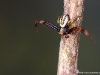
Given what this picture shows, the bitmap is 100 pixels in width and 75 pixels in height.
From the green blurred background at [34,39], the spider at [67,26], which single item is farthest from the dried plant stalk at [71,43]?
the green blurred background at [34,39]

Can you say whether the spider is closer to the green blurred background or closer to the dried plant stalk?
the dried plant stalk

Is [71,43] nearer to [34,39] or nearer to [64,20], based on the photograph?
[64,20]

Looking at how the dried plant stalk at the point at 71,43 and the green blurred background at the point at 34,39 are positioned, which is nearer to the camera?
the dried plant stalk at the point at 71,43

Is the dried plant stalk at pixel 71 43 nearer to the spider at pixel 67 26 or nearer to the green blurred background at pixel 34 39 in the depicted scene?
the spider at pixel 67 26

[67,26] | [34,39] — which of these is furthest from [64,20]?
[34,39]

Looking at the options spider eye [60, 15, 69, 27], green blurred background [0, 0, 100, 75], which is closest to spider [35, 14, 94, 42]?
spider eye [60, 15, 69, 27]

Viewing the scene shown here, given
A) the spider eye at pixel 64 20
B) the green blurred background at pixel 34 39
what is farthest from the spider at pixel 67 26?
the green blurred background at pixel 34 39

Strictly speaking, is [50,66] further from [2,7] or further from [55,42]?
[2,7]

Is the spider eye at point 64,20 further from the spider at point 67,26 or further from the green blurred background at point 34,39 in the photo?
the green blurred background at point 34,39
